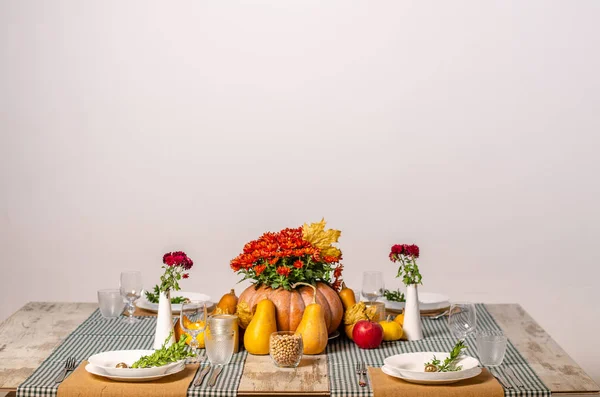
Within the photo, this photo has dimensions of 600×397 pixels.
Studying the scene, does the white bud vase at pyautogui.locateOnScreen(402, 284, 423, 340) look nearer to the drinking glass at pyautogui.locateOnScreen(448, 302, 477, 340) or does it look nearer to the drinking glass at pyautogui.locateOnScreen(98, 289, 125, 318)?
the drinking glass at pyautogui.locateOnScreen(448, 302, 477, 340)

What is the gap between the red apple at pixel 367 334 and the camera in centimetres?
214

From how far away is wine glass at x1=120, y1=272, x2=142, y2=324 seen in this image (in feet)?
8.05

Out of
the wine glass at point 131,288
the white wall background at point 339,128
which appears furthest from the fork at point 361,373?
the white wall background at point 339,128

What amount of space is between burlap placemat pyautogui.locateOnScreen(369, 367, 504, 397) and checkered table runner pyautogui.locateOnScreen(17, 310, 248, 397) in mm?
322

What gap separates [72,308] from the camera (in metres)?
2.70

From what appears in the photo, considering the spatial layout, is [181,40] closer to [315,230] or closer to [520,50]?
[520,50]

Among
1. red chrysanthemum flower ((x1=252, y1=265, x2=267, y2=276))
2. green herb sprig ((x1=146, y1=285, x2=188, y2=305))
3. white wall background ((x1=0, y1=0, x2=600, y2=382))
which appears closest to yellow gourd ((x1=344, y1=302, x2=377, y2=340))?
red chrysanthemum flower ((x1=252, y1=265, x2=267, y2=276))

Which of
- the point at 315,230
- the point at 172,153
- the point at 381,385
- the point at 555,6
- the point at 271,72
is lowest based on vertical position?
the point at 381,385

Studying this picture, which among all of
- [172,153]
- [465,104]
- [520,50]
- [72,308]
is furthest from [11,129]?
[520,50]

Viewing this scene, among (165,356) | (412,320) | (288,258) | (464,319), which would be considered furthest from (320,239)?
(165,356)

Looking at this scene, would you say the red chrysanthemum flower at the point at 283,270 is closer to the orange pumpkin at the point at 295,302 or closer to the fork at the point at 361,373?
the orange pumpkin at the point at 295,302

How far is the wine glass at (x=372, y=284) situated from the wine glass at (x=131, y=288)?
0.69 m

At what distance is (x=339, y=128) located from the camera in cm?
439

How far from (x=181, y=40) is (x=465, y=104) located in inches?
61.1
